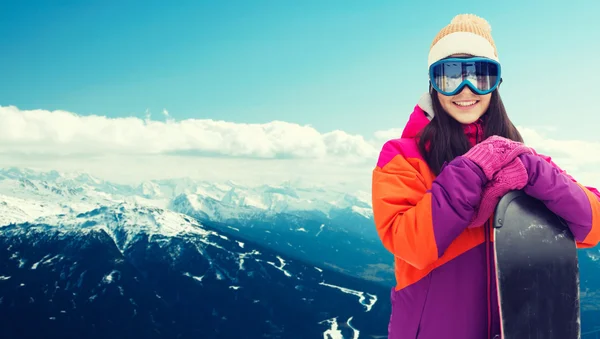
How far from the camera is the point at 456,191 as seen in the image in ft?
9.23

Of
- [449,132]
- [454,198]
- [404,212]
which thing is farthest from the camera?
[449,132]

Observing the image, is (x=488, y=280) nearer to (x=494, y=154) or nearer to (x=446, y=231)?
(x=446, y=231)

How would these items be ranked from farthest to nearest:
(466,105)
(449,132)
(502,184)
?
(466,105) < (449,132) < (502,184)

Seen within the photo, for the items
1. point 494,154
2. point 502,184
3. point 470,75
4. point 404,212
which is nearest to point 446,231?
point 404,212

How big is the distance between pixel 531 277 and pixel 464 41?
6.19 feet

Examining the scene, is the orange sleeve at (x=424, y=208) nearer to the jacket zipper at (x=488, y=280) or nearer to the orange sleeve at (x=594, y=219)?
the jacket zipper at (x=488, y=280)

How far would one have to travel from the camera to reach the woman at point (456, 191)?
290 cm

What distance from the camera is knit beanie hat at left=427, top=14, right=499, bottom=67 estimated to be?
11.6ft

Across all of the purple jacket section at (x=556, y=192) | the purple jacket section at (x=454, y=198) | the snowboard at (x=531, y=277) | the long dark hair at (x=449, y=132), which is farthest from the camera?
the long dark hair at (x=449, y=132)

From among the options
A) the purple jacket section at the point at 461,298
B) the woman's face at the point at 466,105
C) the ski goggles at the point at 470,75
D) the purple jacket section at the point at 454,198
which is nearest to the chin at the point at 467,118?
the woman's face at the point at 466,105

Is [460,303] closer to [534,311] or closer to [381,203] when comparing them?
[534,311]

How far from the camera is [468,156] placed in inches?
117

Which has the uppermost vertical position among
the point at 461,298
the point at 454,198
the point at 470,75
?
the point at 470,75

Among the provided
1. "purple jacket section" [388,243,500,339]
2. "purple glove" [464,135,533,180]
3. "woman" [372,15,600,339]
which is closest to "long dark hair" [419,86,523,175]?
"woman" [372,15,600,339]
